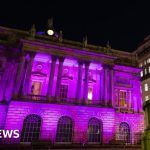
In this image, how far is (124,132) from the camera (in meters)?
36.1

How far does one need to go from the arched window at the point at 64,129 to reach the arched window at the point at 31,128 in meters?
3.33

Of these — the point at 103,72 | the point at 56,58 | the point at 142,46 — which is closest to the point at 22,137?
the point at 56,58

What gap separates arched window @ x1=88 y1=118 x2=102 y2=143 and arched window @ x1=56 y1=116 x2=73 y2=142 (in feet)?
11.2

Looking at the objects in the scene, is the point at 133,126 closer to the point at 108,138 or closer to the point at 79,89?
the point at 108,138

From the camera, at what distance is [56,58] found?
113ft

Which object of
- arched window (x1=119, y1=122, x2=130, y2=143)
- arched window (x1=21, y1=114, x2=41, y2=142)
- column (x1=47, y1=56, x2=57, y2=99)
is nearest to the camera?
arched window (x1=21, y1=114, x2=41, y2=142)

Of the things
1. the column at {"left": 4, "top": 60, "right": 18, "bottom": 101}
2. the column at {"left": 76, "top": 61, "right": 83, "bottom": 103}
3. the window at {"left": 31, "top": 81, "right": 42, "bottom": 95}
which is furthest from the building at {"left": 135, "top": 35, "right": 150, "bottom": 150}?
the column at {"left": 4, "top": 60, "right": 18, "bottom": 101}

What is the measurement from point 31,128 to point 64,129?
17.4 ft

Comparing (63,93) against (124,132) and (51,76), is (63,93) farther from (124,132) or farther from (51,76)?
(124,132)

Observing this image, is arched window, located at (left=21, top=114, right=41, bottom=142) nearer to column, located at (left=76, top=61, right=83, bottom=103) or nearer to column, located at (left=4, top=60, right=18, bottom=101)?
column, located at (left=4, top=60, right=18, bottom=101)

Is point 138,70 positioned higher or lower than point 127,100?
higher

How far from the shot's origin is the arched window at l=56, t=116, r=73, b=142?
30.8m

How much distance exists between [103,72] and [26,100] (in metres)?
15.6

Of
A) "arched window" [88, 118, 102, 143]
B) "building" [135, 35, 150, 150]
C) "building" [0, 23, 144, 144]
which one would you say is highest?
"building" [135, 35, 150, 150]
